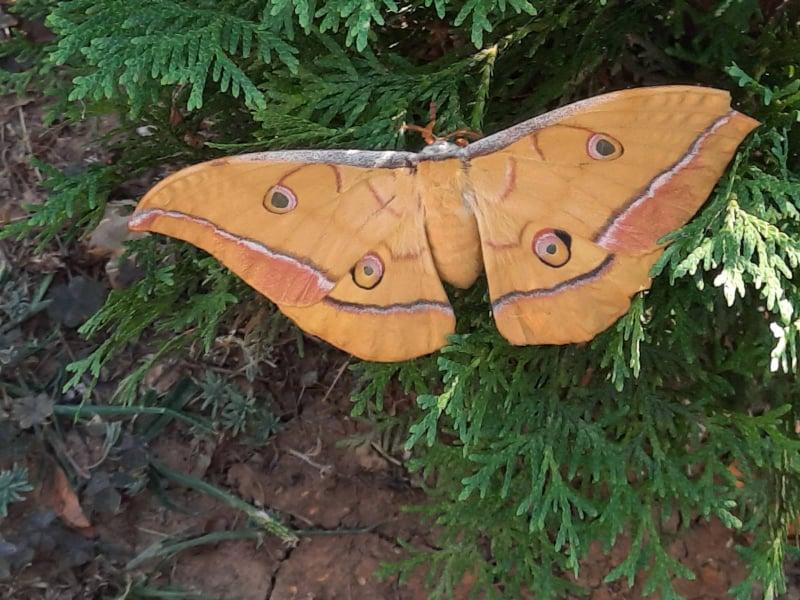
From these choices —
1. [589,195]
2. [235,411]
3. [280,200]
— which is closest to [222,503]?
[235,411]

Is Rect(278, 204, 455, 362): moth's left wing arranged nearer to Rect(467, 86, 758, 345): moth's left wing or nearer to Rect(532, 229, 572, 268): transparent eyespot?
Rect(467, 86, 758, 345): moth's left wing

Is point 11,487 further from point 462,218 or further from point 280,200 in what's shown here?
point 462,218

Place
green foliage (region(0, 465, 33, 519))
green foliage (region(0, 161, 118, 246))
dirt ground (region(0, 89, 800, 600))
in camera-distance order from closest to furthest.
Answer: green foliage (region(0, 161, 118, 246)) → green foliage (region(0, 465, 33, 519)) → dirt ground (region(0, 89, 800, 600))

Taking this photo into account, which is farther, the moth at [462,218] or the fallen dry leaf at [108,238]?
the fallen dry leaf at [108,238]

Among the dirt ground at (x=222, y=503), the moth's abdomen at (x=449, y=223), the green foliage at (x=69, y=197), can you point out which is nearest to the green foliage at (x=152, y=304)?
the green foliage at (x=69, y=197)

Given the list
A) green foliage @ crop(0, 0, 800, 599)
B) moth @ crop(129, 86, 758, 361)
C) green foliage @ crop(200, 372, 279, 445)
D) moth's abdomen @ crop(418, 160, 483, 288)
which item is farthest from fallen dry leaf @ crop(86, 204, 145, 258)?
moth's abdomen @ crop(418, 160, 483, 288)

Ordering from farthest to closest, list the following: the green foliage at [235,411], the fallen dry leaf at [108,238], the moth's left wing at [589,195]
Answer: the fallen dry leaf at [108,238]
the green foliage at [235,411]
the moth's left wing at [589,195]

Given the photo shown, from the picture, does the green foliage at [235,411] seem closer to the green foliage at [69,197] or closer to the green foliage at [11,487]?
the green foliage at [11,487]

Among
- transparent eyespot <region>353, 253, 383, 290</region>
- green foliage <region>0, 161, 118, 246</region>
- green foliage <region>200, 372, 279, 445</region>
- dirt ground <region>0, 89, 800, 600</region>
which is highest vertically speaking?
transparent eyespot <region>353, 253, 383, 290</region>
